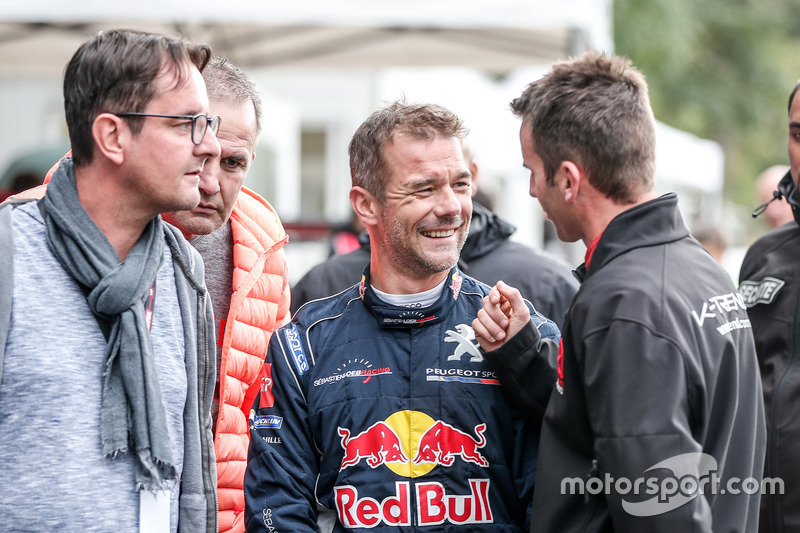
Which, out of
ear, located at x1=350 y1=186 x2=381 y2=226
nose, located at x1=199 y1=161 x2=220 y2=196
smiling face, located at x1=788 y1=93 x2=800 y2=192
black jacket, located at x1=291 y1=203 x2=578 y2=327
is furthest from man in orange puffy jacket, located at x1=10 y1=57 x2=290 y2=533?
smiling face, located at x1=788 y1=93 x2=800 y2=192

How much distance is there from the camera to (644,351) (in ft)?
6.64

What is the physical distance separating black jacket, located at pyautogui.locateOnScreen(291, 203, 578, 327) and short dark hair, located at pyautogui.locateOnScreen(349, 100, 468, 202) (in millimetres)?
895

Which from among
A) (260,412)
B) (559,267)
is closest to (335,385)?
(260,412)

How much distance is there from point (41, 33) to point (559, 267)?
17.3 feet

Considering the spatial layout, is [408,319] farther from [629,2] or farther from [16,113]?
[629,2]

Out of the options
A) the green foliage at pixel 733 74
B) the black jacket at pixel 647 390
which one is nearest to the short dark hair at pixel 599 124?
the black jacket at pixel 647 390

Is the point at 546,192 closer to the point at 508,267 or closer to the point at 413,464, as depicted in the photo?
the point at 413,464

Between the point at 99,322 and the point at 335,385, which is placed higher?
the point at 99,322

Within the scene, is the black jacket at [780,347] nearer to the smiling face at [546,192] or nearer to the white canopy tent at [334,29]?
the smiling face at [546,192]

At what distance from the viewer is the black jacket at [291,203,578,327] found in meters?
3.50

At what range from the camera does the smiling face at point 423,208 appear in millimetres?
2588

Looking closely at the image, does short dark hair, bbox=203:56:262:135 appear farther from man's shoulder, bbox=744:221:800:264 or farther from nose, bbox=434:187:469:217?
man's shoulder, bbox=744:221:800:264

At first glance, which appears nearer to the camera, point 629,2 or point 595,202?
point 595,202

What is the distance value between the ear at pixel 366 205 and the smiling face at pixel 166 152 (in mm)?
609
